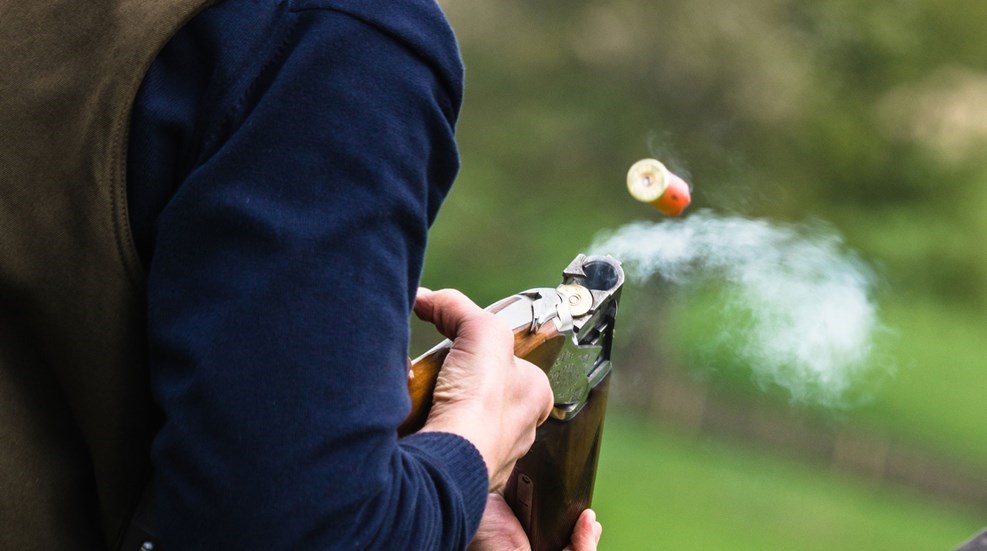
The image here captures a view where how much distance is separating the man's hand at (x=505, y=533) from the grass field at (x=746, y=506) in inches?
49.7

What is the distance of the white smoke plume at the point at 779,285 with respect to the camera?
2631 mm

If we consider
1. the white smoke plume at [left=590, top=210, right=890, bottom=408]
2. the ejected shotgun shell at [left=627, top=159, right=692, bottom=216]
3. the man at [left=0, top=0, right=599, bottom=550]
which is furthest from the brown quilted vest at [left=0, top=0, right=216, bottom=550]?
the white smoke plume at [left=590, top=210, right=890, bottom=408]

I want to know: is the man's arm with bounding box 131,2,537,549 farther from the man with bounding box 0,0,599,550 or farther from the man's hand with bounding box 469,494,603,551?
the man's hand with bounding box 469,494,603,551

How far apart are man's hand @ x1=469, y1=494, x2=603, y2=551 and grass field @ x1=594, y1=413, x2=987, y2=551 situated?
4.14 feet

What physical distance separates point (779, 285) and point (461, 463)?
7.06 feet

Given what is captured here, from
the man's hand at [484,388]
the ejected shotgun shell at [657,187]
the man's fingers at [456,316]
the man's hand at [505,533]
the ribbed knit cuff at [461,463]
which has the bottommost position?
the man's hand at [505,533]

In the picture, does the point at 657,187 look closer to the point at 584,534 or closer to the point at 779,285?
the point at 779,285

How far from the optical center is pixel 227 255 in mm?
553

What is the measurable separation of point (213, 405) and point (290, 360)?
5cm

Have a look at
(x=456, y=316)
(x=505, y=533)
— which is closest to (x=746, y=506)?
(x=505, y=533)

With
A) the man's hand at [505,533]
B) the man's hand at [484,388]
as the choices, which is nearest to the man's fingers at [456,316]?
the man's hand at [484,388]

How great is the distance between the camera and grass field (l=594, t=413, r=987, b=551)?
2385 mm

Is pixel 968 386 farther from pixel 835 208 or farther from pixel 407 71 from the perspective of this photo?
pixel 407 71

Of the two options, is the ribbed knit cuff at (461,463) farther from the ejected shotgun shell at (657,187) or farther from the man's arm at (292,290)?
the ejected shotgun shell at (657,187)
